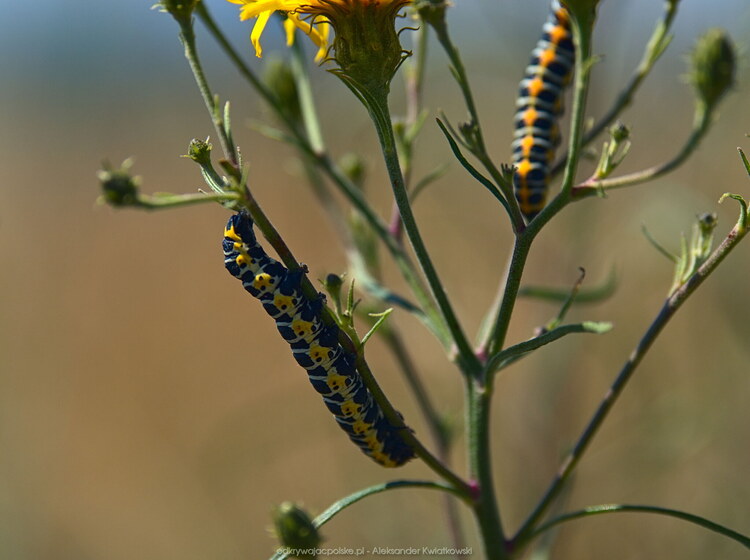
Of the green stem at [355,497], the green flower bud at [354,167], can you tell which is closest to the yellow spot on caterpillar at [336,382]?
the green stem at [355,497]

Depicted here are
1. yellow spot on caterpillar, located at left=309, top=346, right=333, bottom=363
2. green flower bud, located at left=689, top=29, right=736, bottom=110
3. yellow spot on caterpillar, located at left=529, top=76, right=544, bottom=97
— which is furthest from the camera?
green flower bud, located at left=689, top=29, right=736, bottom=110

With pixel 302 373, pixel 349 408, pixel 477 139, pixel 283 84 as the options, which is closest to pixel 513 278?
pixel 477 139

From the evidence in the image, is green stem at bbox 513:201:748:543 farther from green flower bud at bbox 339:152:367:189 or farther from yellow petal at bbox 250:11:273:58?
green flower bud at bbox 339:152:367:189

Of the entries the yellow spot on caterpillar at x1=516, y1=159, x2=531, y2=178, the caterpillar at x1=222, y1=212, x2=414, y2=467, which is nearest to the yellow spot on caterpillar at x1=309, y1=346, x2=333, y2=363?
the caterpillar at x1=222, y1=212, x2=414, y2=467

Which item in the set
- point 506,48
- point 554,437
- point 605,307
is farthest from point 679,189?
point 605,307

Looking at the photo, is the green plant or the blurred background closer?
the green plant

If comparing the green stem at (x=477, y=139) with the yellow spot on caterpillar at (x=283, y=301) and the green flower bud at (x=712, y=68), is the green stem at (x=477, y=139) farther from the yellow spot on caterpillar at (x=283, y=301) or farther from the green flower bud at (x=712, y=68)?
the green flower bud at (x=712, y=68)
